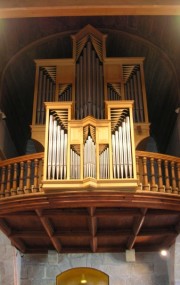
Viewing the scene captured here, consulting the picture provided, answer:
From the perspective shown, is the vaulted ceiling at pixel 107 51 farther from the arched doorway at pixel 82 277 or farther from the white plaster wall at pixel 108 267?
the arched doorway at pixel 82 277

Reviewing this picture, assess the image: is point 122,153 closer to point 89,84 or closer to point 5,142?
point 89,84

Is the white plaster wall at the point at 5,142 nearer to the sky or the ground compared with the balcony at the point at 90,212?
nearer to the sky

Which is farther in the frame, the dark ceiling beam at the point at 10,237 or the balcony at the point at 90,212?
the dark ceiling beam at the point at 10,237

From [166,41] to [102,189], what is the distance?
5.49 meters

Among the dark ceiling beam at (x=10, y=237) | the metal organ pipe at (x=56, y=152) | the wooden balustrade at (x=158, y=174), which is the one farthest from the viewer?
the dark ceiling beam at (x=10, y=237)

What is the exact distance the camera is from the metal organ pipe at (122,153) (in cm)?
916

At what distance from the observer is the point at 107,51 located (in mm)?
13609

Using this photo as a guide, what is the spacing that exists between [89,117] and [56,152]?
1.09m

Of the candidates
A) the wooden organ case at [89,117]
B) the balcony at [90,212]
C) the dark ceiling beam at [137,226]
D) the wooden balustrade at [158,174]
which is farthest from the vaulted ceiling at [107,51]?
the dark ceiling beam at [137,226]

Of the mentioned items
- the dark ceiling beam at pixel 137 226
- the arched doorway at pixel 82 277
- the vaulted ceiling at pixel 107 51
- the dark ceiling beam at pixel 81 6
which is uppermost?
the vaulted ceiling at pixel 107 51

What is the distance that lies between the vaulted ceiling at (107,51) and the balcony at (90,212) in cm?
295

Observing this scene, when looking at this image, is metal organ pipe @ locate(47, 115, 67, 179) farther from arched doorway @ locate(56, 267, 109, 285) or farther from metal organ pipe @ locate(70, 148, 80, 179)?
arched doorway @ locate(56, 267, 109, 285)

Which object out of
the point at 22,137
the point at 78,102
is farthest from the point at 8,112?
the point at 78,102

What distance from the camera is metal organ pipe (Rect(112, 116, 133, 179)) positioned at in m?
9.16
